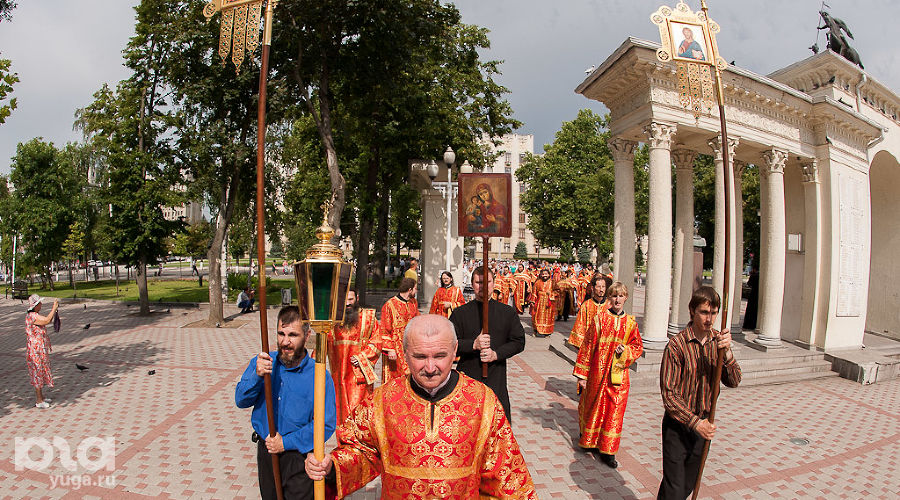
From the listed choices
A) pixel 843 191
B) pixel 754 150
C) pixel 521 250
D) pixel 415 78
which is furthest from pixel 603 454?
pixel 521 250

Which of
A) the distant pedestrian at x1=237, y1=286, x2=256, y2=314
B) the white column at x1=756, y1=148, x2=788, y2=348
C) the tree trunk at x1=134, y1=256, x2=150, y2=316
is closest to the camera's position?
the white column at x1=756, y1=148, x2=788, y2=348

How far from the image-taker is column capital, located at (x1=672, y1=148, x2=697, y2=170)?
1318cm

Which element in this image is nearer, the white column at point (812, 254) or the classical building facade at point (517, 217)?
the white column at point (812, 254)

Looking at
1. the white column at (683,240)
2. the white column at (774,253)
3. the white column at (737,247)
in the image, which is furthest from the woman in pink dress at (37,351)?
the white column at (737,247)

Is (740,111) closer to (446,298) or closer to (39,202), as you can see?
(446,298)

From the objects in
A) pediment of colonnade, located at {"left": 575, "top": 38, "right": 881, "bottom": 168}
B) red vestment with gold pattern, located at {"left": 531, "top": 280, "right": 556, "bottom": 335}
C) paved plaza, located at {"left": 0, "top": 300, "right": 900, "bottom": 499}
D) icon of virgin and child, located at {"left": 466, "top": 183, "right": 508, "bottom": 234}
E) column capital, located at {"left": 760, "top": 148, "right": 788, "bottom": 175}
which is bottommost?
paved plaza, located at {"left": 0, "top": 300, "right": 900, "bottom": 499}

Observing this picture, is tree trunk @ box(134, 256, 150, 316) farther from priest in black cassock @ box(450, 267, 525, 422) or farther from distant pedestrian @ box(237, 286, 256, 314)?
priest in black cassock @ box(450, 267, 525, 422)

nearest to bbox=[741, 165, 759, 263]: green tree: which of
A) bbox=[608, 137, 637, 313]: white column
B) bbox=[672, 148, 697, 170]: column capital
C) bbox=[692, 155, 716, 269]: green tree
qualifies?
bbox=[692, 155, 716, 269]: green tree

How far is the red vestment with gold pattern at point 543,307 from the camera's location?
1446cm

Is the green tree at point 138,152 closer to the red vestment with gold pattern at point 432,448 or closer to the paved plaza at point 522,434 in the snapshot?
the paved plaza at point 522,434

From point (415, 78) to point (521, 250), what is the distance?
190ft

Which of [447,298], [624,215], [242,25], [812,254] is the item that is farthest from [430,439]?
[812,254]

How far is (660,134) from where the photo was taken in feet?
33.4

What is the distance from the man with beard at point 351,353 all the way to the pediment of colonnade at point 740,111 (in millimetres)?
8059
